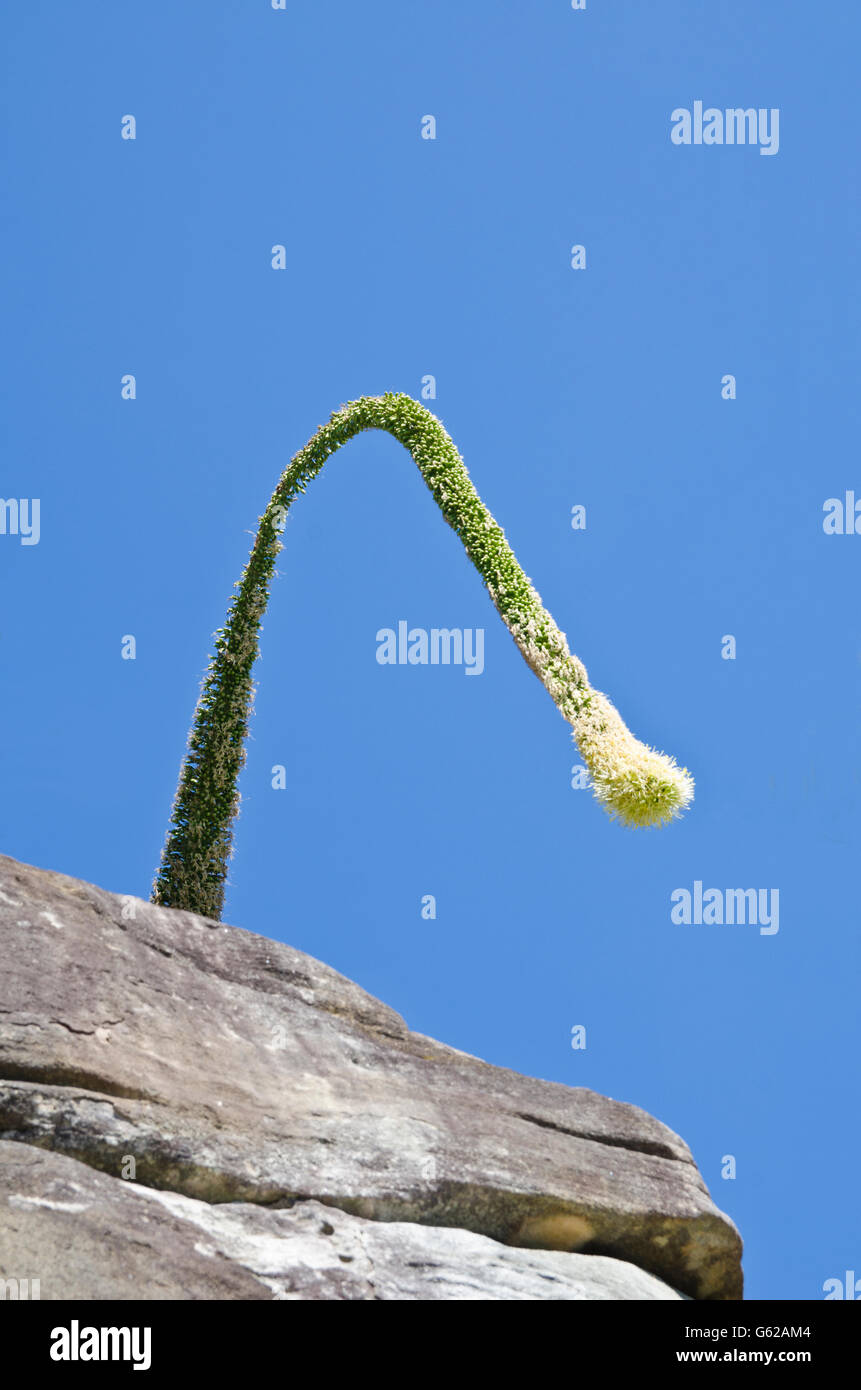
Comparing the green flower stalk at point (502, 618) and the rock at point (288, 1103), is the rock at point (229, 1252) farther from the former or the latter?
the green flower stalk at point (502, 618)

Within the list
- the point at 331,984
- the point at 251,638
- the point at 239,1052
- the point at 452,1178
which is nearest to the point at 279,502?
the point at 251,638

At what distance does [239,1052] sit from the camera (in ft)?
35.6

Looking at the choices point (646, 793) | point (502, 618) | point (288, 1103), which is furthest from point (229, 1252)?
point (502, 618)

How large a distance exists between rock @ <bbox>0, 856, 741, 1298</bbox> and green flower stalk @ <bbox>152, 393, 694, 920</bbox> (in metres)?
2.61

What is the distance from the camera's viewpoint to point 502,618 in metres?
14.9

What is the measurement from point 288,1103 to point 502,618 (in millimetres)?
6393

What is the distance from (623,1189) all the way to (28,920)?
564cm

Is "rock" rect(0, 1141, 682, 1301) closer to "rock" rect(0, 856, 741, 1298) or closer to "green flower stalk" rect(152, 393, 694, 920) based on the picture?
"rock" rect(0, 856, 741, 1298)

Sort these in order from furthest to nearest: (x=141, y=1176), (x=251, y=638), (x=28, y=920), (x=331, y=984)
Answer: (x=251, y=638), (x=331, y=984), (x=28, y=920), (x=141, y=1176)

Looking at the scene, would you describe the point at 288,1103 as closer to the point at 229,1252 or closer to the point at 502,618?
the point at 229,1252
